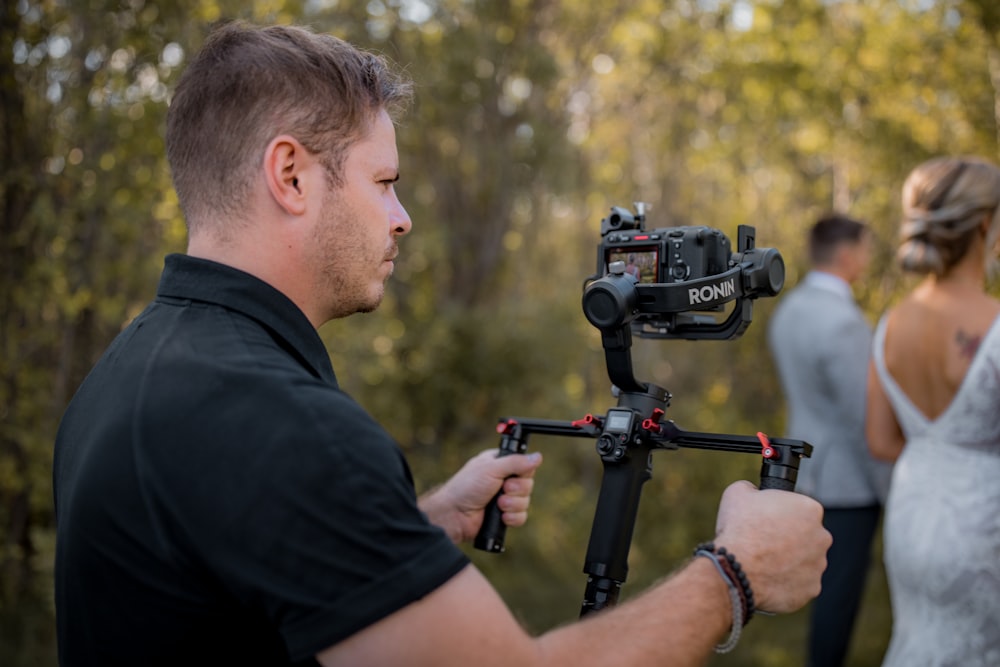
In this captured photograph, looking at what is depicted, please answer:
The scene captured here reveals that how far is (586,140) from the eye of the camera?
7.62 meters

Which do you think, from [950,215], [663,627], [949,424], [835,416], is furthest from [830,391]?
[663,627]

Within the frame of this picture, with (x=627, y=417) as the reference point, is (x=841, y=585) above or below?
below

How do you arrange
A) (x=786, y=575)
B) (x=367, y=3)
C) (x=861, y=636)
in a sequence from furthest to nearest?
(x=861, y=636) < (x=367, y=3) < (x=786, y=575)

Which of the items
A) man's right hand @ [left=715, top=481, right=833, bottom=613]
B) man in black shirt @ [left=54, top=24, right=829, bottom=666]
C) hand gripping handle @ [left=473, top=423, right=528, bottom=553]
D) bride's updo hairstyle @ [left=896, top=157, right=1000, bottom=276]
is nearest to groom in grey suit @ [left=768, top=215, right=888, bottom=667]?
bride's updo hairstyle @ [left=896, top=157, right=1000, bottom=276]

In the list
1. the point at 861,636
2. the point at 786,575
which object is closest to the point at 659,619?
the point at 786,575

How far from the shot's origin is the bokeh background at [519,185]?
147 inches

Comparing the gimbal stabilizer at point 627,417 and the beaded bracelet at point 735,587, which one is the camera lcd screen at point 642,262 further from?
the beaded bracelet at point 735,587

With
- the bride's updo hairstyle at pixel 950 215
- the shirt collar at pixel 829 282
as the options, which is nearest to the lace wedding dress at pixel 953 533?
the bride's updo hairstyle at pixel 950 215

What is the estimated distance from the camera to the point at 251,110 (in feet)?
4.47

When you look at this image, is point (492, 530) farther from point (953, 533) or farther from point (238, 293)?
point (953, 533)

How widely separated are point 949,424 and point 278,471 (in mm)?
2640

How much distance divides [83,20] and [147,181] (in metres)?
0.69

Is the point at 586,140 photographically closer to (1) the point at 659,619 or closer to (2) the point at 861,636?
(2) the point at 861,636

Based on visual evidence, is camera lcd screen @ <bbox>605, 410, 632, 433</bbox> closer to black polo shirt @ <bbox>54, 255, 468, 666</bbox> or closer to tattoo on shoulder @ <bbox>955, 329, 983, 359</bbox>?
black polo shirt @ <bbox>54, 255, 468, 666</bbox>
